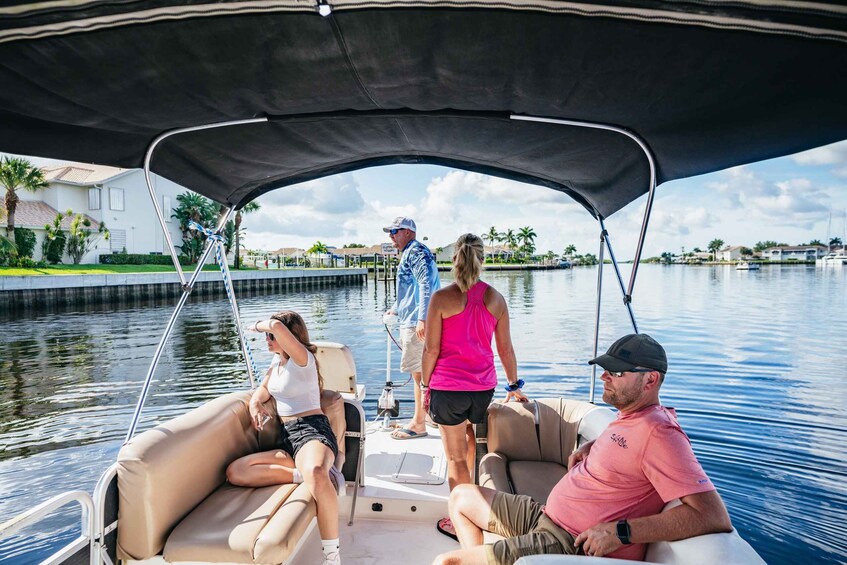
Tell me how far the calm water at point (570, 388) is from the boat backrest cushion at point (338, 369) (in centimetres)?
259

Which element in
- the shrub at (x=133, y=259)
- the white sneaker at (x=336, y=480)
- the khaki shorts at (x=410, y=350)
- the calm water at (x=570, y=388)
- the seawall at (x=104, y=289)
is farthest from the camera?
the shrub at (x=133, y=259)

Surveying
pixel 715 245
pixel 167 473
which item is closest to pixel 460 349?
pixel 167 473

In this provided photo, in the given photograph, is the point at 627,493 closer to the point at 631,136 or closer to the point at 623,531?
the point at 623,531

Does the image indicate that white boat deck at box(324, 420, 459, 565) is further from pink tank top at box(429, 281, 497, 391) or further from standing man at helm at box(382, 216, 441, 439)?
pink tank top at box(429, 281, 497, 391)

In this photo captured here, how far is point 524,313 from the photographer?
21.6m

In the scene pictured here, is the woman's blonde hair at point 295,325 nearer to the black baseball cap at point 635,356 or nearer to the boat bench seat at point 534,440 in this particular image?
the boat bench seat at point 534,440

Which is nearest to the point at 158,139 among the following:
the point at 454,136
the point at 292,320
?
the point at 292,320

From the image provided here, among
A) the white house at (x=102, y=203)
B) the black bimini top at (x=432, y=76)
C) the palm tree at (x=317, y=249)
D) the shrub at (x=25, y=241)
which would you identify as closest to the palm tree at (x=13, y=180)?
the shrub at (x=25, y=241)

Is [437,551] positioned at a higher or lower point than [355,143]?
lower

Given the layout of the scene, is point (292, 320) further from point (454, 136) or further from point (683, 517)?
point (683, 517)

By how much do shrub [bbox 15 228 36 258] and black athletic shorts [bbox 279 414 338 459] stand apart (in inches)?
1263

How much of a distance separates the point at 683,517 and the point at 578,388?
326 inches

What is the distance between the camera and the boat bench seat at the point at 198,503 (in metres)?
2.12

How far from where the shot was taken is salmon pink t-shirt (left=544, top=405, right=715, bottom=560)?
1.62 meters
